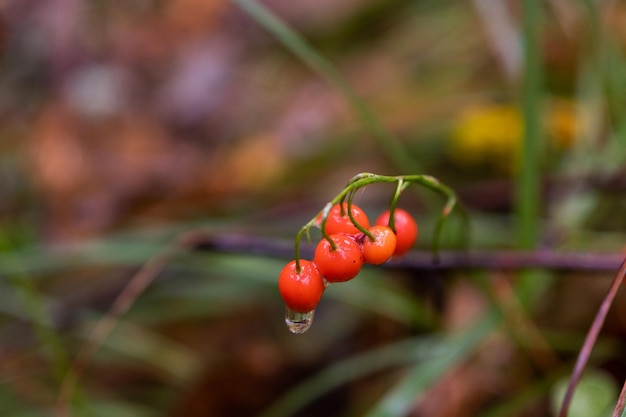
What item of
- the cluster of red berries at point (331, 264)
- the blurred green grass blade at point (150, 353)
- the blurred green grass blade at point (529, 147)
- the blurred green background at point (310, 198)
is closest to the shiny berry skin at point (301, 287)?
the cluster of red berries at point (331, 264)

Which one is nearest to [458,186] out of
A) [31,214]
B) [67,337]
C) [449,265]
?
[449,265]

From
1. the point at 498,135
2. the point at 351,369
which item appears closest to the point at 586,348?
the point at 351,369

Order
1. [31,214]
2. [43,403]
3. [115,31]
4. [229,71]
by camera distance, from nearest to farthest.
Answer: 1. [43,403]
2. [31,214]
3. [229,71]
4. [115,31]

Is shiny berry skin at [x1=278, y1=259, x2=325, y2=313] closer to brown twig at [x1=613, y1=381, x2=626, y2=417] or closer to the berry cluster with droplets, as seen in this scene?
the berry cluster with droplets

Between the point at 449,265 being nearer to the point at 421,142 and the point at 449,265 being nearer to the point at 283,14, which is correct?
the point at 421,142

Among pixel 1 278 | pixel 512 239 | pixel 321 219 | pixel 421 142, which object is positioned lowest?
pixel 321 219
